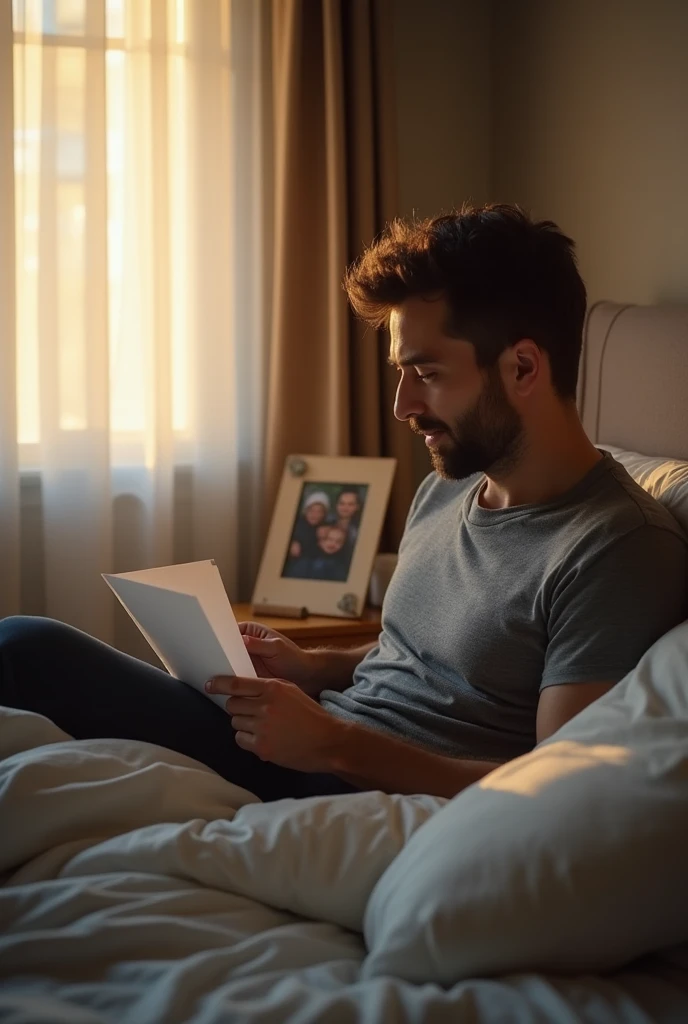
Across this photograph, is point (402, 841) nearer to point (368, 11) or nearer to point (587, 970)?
point (587, 970)

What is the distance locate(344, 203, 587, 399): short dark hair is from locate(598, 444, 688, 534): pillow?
167 millimetres

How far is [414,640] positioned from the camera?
62.5 inches

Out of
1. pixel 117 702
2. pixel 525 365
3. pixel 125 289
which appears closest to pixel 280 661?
pixel 117 702

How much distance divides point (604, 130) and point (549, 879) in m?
1.94

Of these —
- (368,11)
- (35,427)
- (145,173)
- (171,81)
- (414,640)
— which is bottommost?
(414,640)

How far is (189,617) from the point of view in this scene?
132 centimetres

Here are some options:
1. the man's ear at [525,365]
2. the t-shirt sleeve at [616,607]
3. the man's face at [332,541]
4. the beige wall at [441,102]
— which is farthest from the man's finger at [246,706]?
the beige wall at [441,102]

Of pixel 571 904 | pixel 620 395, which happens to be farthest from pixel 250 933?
pixel 620 395

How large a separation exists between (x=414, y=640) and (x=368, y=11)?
1.84m

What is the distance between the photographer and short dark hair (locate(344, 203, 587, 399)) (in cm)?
152

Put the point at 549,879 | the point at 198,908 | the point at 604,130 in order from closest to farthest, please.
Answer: the point at 549,879, the point at 198,908, the point at 604,130

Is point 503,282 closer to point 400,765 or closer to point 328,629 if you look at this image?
point 400,765

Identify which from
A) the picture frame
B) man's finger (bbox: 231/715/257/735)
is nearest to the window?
the picture frame

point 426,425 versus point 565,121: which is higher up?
point 565,121
